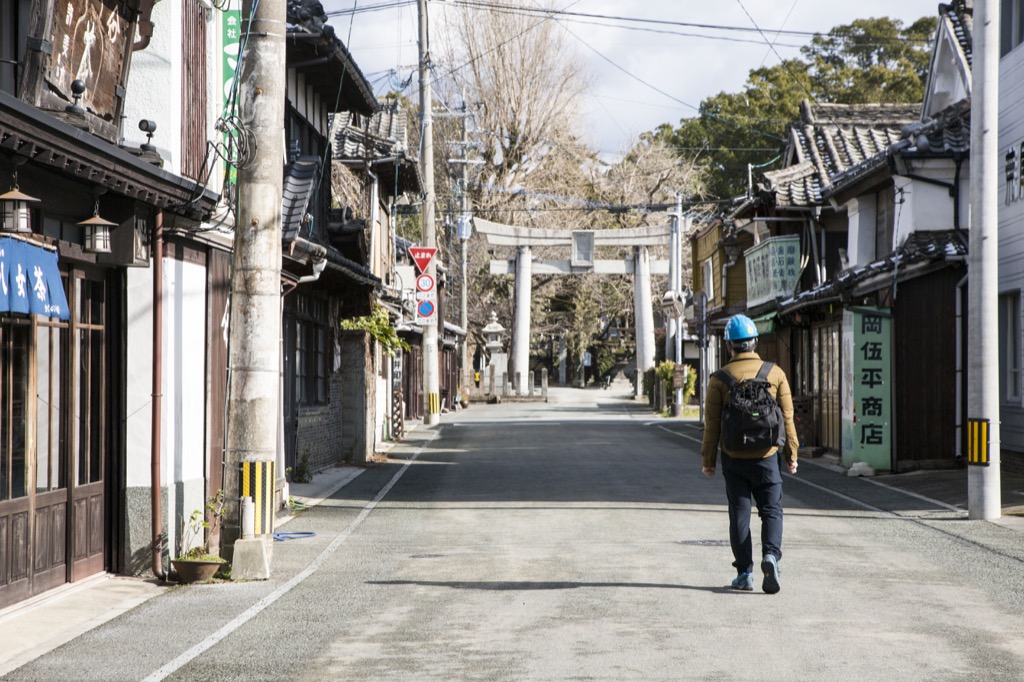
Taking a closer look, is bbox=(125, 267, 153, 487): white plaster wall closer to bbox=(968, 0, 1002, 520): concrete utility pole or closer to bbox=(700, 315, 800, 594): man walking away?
bbox=(700, 315, 800, 594): man walking away

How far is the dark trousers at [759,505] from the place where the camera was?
9000 millimetres

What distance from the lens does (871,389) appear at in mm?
20609

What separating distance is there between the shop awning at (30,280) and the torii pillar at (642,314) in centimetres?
4322

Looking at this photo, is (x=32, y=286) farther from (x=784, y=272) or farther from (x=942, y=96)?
(x=784, y=272)

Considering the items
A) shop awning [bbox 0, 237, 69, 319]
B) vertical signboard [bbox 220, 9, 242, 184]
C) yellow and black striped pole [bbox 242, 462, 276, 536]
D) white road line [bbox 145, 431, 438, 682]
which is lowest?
white road line [bbox 145, 431, 438, 682]

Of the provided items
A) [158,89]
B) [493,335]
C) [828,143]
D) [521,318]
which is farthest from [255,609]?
[493,335]

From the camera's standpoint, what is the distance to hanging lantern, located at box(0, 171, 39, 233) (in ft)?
25.9

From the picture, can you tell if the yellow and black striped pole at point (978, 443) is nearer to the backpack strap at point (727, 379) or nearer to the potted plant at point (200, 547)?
the backpack strap at point (727, 379)

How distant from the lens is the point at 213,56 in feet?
40.7

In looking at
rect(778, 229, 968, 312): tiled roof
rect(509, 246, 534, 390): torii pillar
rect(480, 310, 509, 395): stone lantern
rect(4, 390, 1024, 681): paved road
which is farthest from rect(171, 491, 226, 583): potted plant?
rect(480, 310, 509, 395): stone lantern

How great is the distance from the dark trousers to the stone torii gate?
38448 mm

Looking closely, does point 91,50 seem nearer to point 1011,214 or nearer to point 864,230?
point 1011,214

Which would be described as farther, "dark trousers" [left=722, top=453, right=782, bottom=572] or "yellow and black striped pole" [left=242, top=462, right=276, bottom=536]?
"yellow and black striped pole" [left=242, top=462, right=276, bottom=536]

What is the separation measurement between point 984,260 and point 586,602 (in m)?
7.85
